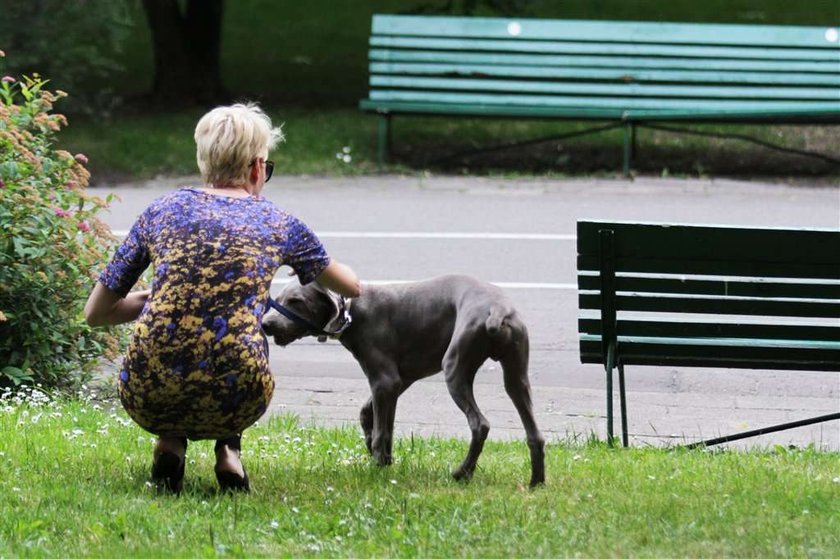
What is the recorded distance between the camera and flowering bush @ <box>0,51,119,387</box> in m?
7.14

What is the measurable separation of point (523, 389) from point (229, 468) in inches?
43.6

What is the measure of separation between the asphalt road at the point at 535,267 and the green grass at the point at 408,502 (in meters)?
0.97

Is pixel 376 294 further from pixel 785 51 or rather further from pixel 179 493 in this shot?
pixel 785 51

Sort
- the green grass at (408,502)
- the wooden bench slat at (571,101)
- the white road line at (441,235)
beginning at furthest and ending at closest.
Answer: the wooden bench slat at (571,101), the white road line at (441,235), the green grass at (408,502)

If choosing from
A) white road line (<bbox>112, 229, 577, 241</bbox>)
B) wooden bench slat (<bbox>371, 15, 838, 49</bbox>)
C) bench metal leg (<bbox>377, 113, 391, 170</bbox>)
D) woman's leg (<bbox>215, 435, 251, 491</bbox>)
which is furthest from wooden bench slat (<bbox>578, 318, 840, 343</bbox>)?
wooden bench slat (<bbox>371, 15, 838, 49</bbox>)

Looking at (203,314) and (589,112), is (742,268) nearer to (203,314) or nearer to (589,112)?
(203,314)

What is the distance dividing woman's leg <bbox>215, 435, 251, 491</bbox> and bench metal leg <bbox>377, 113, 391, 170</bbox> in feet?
31.4

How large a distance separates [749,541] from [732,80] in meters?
10.9

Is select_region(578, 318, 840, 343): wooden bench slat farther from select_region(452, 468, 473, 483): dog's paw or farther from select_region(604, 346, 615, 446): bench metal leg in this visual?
select_region(452, 468, 473, 483): dog's paw

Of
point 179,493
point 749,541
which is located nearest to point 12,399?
point 179,493

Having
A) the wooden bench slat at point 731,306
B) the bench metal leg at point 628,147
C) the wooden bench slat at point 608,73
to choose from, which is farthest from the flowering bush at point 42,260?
the bench metal leg at point 628,147

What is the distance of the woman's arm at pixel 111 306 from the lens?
16.6ft

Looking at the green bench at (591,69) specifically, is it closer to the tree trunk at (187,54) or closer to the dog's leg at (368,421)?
the tree trunk at (187,54)

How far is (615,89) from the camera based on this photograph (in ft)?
48.9
